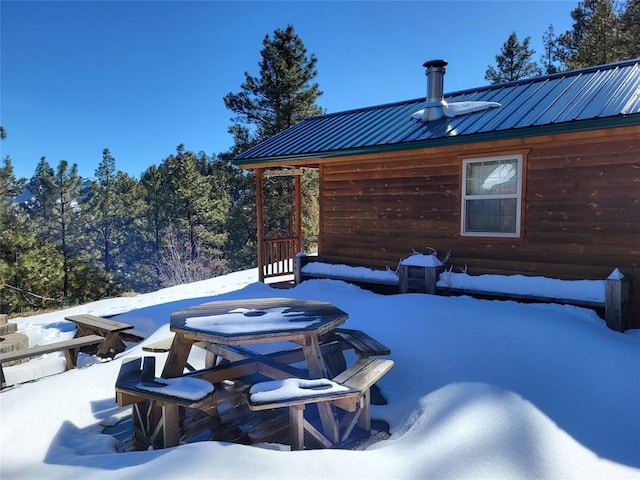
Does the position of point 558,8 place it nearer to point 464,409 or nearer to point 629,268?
point 629,268

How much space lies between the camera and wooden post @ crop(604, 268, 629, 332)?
191 inches

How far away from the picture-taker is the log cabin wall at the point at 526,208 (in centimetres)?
529

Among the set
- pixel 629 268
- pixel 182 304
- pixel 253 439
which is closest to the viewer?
pixel 253 439

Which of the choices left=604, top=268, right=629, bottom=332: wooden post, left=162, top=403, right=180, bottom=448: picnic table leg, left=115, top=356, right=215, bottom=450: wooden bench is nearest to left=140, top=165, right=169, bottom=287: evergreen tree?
left=115, top=356, right=215, bottom=450: wooden bench

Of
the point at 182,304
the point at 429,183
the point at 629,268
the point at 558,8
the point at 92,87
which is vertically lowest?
the point at 182,304

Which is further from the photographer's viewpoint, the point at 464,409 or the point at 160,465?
the point at 464,409

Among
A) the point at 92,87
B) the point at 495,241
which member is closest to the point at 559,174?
the point at 495,241

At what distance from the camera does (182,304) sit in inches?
316

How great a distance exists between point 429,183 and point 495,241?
1.46m

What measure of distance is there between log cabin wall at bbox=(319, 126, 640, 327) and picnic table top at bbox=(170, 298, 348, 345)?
3405 millimetres

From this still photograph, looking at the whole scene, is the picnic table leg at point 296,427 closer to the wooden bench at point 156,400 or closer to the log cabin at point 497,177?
the wooden bench at point 156,400

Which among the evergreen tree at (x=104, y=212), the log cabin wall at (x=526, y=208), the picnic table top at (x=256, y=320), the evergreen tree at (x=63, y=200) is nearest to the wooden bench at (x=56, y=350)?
the picnic table top at (x=256, y=320)

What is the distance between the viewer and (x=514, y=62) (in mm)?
21406

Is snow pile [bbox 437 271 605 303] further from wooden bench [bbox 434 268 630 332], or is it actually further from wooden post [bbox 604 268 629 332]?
wooden post [bbox 604 268 629 332]
